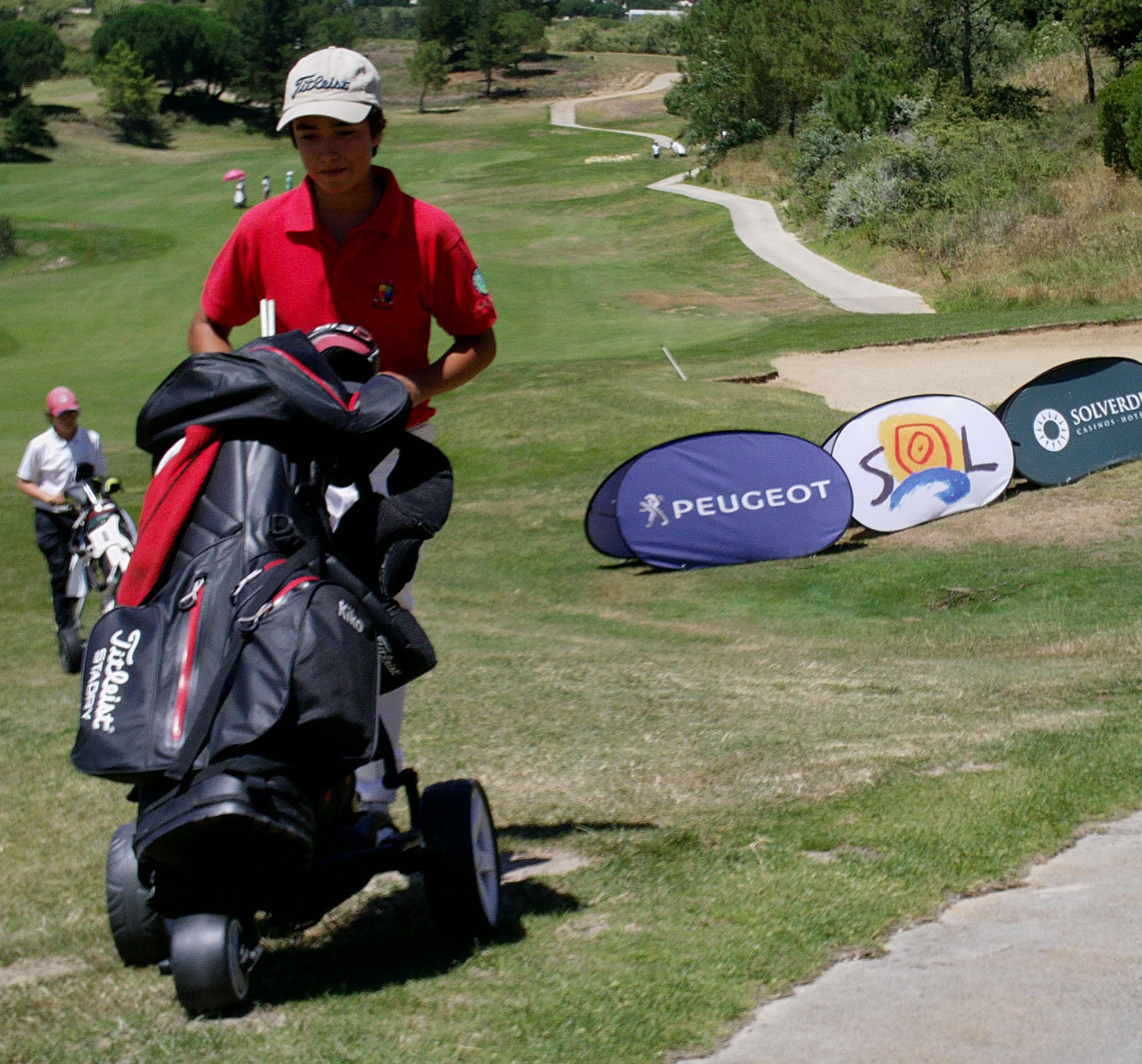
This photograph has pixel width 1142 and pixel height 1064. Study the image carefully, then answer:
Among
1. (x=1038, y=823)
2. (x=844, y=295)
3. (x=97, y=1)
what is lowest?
(x=844, y=295)

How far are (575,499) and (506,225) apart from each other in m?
31.5

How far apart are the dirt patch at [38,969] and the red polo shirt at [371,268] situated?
1719mm

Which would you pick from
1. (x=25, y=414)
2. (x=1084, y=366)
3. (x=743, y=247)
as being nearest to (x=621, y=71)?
(x=743, y=247)

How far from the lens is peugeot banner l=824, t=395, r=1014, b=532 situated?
1271cm

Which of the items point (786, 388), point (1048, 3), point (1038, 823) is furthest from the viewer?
point (1048, 3)

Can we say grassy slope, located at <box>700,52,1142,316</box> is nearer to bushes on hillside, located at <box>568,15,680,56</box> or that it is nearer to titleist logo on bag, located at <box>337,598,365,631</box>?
titleist logo on bag, located at <box>337,598,365,631</box>

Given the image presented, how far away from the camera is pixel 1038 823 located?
433 centimetres

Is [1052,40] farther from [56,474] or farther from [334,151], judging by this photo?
[334,151]

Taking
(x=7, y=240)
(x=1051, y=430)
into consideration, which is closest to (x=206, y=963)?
(x=1051, y=430)

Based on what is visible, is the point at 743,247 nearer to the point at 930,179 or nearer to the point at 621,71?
the point at 930,179

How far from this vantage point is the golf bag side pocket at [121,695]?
122 inches

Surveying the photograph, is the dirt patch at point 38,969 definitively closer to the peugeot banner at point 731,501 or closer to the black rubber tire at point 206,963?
the black rubber tire at point 206,963

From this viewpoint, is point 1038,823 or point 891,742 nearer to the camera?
point 1038,823

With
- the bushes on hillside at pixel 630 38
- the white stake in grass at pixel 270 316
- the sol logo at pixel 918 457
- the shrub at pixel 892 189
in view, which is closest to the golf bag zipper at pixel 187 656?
the white stake in grass at pixel 270 316
